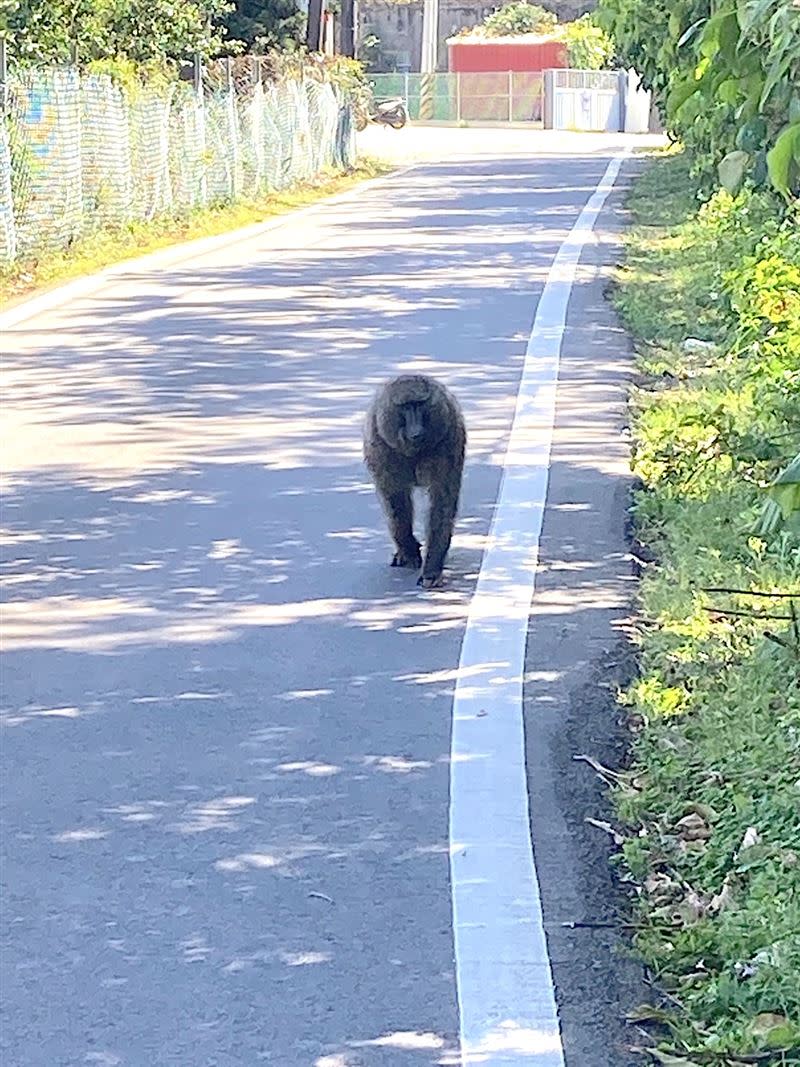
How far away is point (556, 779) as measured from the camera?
5.70 metres

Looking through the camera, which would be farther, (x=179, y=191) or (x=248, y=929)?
(x=179, y=191)

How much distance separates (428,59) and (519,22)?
28.0 feet

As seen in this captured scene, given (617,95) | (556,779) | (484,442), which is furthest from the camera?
(617,95)

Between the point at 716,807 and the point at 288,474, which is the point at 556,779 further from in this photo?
the point at 288,474

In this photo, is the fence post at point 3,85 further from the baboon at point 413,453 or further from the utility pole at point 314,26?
the utility pole at point 314,26

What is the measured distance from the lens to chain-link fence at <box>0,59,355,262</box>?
21.6 meters

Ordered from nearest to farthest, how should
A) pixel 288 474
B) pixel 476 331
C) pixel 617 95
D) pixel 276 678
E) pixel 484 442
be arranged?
1. pixel 276 678
2. pixel 288 474
3. pixel 484 442
4. pixel 476 331
5. pixel 617 95

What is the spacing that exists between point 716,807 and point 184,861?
1.37 m

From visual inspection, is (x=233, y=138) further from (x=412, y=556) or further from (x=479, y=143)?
(x=479, y=143)

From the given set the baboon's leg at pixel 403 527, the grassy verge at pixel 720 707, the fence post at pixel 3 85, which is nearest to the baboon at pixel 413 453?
the baboon's leg at pixel 403 527

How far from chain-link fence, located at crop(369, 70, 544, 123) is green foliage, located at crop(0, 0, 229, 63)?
48.4 meters

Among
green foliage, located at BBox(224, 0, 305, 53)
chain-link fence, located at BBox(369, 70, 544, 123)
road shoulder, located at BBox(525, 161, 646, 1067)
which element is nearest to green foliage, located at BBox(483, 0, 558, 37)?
chain-link fence, located at BBox(369, 70, 544, 123)

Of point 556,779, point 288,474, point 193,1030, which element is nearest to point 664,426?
point 288,474

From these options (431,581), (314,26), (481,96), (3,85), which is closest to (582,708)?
(431,581)
